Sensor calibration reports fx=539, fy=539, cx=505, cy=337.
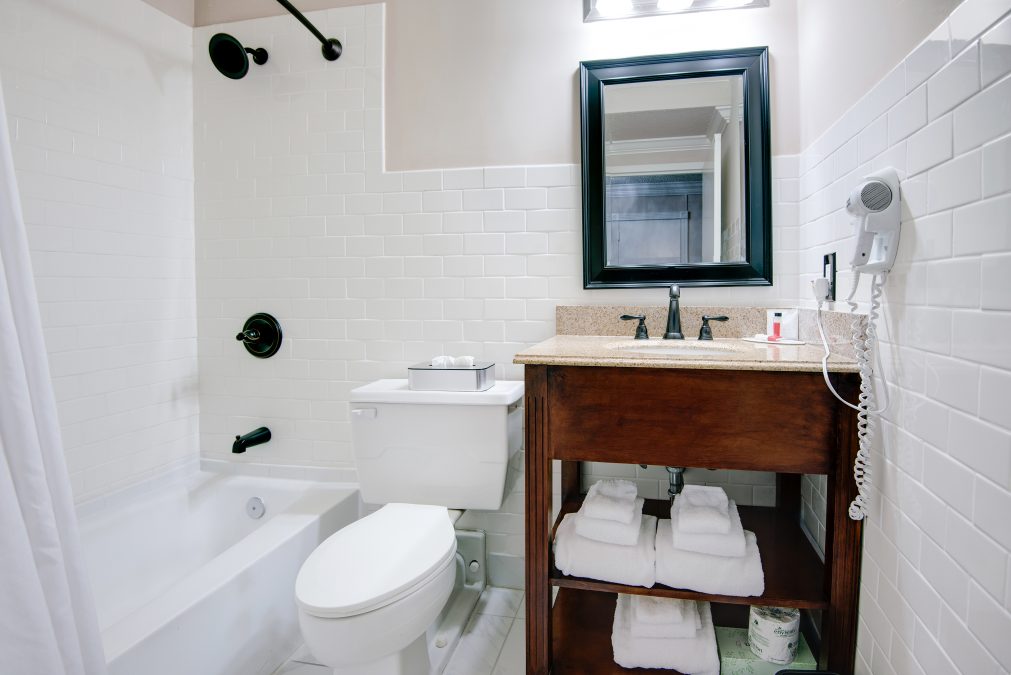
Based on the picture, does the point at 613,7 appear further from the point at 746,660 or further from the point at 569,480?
the point at 746,660

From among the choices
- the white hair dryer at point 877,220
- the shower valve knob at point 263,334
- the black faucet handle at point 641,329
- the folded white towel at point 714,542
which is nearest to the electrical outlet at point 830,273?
the white hair dryer at point 877,220

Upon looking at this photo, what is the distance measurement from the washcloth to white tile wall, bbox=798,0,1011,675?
528 millimetres

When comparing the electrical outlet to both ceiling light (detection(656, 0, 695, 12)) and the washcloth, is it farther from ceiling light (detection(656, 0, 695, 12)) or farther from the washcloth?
ceiling light (detection(656, 0, 695, 12))

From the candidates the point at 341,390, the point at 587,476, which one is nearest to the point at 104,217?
the point at 341,390

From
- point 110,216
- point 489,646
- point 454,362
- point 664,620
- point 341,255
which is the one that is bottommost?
point 489,646

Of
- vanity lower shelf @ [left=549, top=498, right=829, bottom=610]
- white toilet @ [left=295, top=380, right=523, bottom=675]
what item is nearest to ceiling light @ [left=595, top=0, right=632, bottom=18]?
white toilet @ [left=295, top=380, right=523, bottom=675]

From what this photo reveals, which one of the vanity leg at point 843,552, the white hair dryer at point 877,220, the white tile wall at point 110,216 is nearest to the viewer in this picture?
the white hair dryer at point 877,220

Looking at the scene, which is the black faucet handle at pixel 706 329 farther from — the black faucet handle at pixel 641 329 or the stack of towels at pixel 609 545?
the stack of towels at pixel 609 545

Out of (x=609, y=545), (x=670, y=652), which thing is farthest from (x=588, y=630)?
(x=609, y=545)

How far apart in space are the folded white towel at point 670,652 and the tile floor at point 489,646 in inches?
10.7

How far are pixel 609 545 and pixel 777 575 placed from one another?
0.43m

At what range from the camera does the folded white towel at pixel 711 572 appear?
1.28 metres

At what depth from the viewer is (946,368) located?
2.95ft

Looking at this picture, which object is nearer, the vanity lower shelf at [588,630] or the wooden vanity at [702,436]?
the wooden vanity at [702,436]
